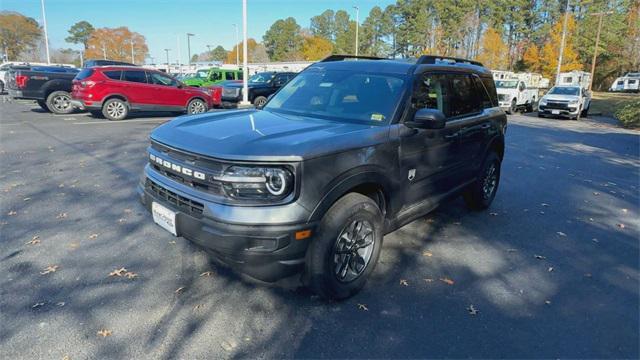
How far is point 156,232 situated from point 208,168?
2009mm

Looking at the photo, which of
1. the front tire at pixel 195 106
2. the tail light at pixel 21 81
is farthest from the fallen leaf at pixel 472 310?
the tail light at pixel 21 81

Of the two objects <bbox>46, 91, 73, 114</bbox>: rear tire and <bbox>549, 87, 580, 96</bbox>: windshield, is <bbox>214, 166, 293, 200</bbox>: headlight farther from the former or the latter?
<bbox>549, 87, 580, 96</bbox>: windshield

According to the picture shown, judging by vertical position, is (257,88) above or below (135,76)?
below

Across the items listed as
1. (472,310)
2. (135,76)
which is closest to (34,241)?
(472,310)

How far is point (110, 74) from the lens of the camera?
13.0m

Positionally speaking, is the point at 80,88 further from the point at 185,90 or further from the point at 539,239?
the point at 539,239

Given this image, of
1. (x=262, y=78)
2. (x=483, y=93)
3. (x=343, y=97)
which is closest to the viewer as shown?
(x=343, y=97)

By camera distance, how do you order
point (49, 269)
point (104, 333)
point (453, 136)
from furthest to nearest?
point (453, 136) → point (49, 269) → point (104, 333)

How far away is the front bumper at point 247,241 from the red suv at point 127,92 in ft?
39.2

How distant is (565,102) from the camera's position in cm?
1925

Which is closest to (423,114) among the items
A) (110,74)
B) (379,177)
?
(379,177)

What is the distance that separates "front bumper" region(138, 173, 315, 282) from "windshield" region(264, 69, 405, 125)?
1.32 meters

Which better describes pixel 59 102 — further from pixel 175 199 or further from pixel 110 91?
pixel 175 199

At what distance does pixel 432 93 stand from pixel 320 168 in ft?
6.17
